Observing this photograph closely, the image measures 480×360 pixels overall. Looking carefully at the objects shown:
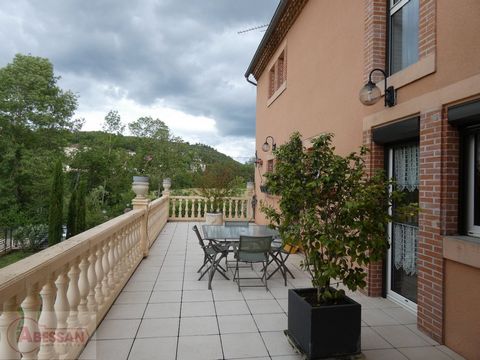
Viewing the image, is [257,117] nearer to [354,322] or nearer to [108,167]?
[354,322]

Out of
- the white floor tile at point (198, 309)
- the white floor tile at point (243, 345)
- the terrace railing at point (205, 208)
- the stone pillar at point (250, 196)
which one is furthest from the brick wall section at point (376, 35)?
the terrace railing at point (205, 208)

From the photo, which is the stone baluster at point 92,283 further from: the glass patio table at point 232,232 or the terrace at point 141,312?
the glass patio table at point 232,232

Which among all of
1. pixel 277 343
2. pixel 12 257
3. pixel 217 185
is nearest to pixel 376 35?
pixel 277 343

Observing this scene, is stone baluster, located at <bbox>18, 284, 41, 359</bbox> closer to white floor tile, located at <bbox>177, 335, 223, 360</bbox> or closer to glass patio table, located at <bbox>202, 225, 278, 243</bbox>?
white floor tile, located at <bbox>177, 335, 223, 360</bbox>

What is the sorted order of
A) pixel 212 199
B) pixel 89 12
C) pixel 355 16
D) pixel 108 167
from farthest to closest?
pixel 108 167
pixel 212 199
pixel 89 12
pixel 355 16

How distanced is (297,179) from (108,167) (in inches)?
1147

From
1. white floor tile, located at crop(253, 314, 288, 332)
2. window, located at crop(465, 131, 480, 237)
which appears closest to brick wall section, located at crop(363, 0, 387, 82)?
window, located at crop(465, 131, 480, 237)

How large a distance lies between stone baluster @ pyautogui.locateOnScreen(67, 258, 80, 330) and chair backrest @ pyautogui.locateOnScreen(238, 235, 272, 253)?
7.67 ft

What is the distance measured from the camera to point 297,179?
2758 millimetres

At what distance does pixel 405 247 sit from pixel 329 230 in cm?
177

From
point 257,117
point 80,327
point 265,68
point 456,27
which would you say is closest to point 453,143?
point 456,27

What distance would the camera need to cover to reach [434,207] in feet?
10.1

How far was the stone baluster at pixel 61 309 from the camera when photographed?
2.27 meters

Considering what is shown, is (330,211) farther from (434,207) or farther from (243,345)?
(243,345)
